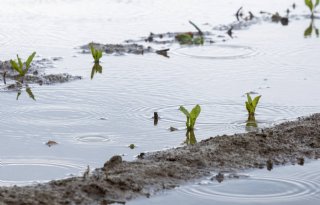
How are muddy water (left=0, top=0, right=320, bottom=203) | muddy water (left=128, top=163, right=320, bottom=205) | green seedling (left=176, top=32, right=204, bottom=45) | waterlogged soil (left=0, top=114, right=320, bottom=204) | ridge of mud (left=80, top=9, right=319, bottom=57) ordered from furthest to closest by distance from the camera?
green seedling (left=176, top=32, right=204, bottom=45) → ridge of mud (left=80, top=9, right=319, bottom=57) → muddy water (left=0, top=0, right=320, bottom=203) → muddy water (left=128, top=163, right=320, bottom=205) → waterlogged soil (left=0, top=114, right=320, bottom=204)

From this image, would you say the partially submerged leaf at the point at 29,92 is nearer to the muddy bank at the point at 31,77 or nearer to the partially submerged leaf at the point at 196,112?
the muddy bank at the point at 31,77

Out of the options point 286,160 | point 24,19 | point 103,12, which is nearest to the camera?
point 286,160

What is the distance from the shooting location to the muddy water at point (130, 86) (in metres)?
5.37

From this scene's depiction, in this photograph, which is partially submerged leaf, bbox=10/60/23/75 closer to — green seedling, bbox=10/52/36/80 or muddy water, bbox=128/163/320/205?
green seedling, bbox=10/52/36/80

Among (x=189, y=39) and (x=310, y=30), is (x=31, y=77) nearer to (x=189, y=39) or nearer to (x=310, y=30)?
(x=189, y=39)

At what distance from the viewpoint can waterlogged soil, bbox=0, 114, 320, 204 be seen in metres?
4.30

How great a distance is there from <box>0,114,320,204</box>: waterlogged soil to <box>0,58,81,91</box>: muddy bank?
7.59 ft

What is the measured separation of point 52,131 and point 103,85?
1.48 metres

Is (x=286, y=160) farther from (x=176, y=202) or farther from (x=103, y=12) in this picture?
(x=103, y=12)

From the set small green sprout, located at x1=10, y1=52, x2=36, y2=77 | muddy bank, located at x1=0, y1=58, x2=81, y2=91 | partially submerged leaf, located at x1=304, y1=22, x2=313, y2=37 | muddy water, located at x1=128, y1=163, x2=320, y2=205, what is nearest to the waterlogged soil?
muddy water, located at x1=128, y1=163, x2=320, y2=205

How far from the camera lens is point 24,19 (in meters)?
10.2

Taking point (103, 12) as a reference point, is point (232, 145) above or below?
below

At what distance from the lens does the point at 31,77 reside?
741 cm

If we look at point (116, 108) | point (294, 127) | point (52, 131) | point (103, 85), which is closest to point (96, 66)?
point (103, 85)
